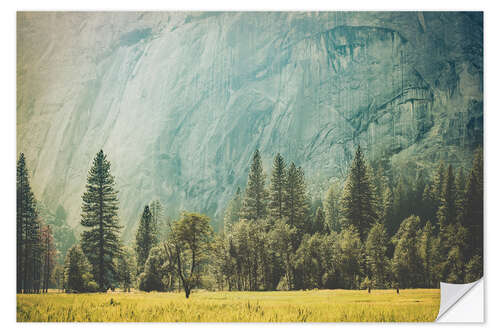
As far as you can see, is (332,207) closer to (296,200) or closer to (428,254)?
(296,200)

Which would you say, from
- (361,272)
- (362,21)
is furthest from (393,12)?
(361,272)

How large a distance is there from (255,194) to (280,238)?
84cm

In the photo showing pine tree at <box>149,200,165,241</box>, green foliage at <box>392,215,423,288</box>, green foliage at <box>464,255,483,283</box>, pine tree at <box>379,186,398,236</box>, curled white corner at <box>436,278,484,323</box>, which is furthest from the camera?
pine tree at <box>149,200,165,241</box>

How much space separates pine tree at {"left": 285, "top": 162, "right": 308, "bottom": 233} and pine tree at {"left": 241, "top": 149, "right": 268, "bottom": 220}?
0.40m

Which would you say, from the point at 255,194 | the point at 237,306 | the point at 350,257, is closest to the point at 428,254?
the point at 350,257

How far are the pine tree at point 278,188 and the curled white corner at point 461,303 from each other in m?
2.87

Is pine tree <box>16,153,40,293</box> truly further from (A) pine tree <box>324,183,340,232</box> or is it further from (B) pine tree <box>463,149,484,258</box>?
(B) pine tree <box>463,149,484,258</box>

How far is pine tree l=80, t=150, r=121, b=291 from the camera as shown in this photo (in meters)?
7.52

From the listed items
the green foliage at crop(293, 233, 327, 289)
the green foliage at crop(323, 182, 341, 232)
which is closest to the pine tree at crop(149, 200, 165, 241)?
the green foliage at crop(293, 233, 327, 289)

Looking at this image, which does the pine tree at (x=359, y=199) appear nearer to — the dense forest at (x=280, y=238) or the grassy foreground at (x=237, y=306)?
the dense forest at (x=280, y=238)

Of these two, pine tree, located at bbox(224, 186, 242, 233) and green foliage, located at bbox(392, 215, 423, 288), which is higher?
pine tree, located at bbox(224, 186, 242, 233)

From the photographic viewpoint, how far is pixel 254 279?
24.2 ft

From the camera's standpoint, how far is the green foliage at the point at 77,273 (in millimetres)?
7383

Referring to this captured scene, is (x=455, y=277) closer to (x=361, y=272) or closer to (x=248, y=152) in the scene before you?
(x=361, y=272)
